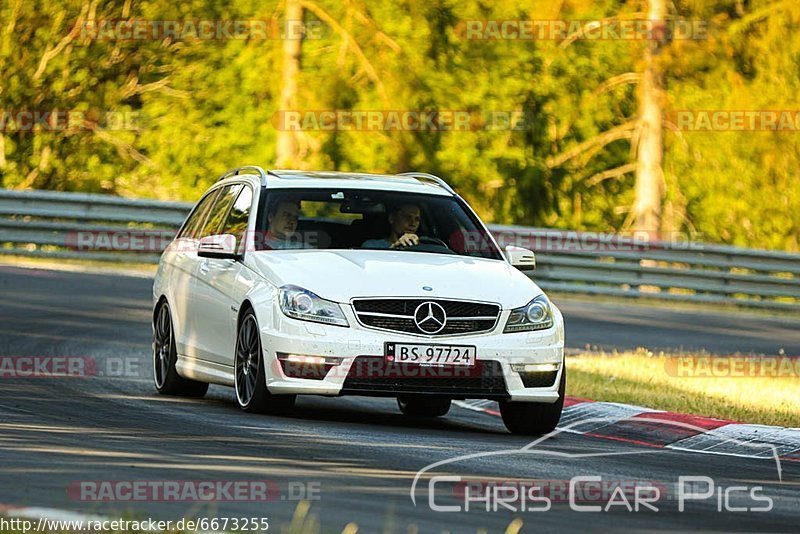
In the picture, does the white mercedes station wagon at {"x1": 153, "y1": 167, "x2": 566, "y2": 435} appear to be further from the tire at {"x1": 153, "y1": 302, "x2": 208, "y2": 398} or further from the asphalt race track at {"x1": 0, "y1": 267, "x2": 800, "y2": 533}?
the asphalt race track at {"x1": 0, "y1": 267, "x2": 800, "y2": 533}

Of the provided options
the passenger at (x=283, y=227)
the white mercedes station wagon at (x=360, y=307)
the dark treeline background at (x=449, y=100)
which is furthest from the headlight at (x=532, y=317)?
the dark treeline background at (x=449, y=100)

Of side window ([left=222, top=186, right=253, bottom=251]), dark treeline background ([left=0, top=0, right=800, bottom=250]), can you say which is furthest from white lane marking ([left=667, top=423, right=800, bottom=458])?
dark treeline background ([left=0, top=0, right=800, bottom=250])

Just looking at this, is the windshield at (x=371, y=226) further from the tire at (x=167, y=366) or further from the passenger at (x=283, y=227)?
the tire at (x=167, y=366)

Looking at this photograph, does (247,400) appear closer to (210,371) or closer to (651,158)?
(210,371)

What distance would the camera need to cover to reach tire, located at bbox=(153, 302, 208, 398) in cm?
1326

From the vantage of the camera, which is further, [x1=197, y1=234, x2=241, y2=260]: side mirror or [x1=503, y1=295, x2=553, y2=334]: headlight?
[x1=197, y1=234, x2=241, y2=260]: side mirror

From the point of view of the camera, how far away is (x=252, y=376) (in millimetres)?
11695

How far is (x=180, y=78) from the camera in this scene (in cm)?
4275

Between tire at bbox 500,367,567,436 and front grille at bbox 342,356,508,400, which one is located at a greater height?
front grille at bbox 342,356,508,400

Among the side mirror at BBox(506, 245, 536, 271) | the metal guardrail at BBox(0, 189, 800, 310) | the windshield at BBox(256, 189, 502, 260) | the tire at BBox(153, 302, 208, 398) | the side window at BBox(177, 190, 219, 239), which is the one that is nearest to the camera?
the windshield at BBox(256, 189, 502, 260)

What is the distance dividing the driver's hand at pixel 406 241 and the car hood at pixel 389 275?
21cm

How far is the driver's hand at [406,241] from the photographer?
40.9 feet

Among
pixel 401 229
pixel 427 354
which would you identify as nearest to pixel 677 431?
pixel 427 354

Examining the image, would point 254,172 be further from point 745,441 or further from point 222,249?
point 745,441
